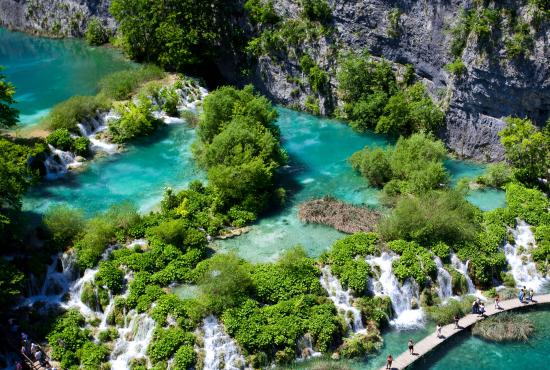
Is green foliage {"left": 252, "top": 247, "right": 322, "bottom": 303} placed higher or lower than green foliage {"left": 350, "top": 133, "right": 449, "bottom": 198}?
lower

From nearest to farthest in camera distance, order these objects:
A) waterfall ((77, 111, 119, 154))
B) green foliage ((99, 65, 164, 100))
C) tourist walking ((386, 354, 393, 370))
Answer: tourist walking ((386, 354, 393, 370))
waterfall ((77, 111, 119, 154))
green foliage ((99, 65, 164, 100))

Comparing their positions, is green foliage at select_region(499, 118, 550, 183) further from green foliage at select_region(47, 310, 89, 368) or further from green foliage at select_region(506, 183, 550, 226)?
green foliage at select_region(47, 310, 89, 368)

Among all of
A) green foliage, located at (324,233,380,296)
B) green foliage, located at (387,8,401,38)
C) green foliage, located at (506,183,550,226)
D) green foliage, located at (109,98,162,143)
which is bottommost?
green foliage, located at (324,233,380,296)

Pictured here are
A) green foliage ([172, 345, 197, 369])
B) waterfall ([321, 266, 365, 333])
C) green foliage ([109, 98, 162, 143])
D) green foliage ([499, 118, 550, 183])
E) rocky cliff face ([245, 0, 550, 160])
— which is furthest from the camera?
green foliage ([109, 98, 162, 143])

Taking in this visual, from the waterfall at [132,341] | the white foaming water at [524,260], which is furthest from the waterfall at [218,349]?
the white foaming water at [524,260]

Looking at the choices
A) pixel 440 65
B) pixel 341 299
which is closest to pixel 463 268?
pixel 341 299

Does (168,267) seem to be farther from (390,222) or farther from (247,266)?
(390,222)

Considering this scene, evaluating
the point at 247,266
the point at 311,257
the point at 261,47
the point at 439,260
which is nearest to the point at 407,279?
the point at 439,260

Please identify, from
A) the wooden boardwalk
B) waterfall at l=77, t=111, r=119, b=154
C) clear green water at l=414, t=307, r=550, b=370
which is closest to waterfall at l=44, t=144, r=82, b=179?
waterfall at l=77, t=111, r=119, b=154
